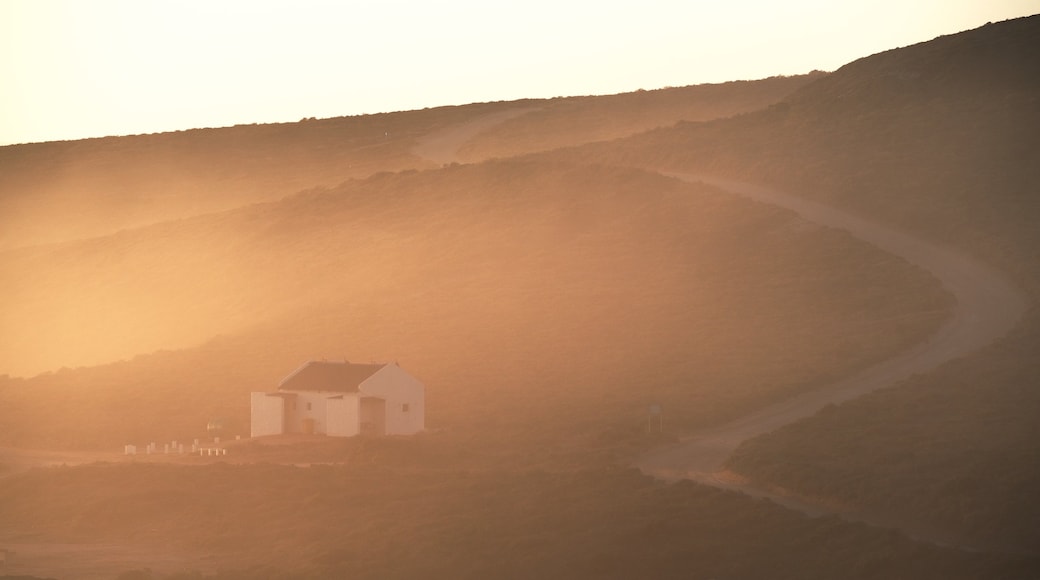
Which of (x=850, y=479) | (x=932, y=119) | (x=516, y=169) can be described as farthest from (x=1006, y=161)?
(x=850, y=479)

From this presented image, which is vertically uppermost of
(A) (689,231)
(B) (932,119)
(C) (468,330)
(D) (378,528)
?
(B) (932,119)

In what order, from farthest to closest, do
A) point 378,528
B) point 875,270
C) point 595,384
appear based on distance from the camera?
point 875,270, point 595,384, point 378,528

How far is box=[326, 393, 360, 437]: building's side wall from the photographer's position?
59.8 metres

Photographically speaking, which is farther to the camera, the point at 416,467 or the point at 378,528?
the point at 416,467

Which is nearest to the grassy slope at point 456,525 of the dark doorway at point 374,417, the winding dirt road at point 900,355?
the winding dirt road at point 900,355

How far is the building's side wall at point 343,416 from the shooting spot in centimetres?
5984

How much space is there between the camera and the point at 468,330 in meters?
77.8

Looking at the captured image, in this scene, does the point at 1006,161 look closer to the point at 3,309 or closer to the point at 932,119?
the point at 932,119

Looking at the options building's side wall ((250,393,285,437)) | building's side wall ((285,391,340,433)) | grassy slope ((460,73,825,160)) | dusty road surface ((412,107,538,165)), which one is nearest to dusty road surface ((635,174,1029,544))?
building's side wall ((285,391,340,433))

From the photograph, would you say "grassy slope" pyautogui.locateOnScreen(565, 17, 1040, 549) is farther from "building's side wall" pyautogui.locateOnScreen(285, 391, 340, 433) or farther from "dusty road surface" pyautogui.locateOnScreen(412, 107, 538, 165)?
"dusty road surface" pyautogui.locateOnScreen(412, 107, 538, 165)

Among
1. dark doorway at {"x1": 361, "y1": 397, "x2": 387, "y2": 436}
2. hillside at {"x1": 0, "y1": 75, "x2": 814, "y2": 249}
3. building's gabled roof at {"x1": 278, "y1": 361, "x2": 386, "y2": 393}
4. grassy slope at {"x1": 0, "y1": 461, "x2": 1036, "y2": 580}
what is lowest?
grassy slope at {"x1": 0, "y1": 461, "x2": 1036, "y2": 580}

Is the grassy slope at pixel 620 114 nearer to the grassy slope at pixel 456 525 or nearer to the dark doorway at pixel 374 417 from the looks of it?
the dark doorway at pixel 374 417

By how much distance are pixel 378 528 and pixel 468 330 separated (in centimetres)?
3426

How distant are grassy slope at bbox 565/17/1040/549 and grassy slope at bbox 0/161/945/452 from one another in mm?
6356
